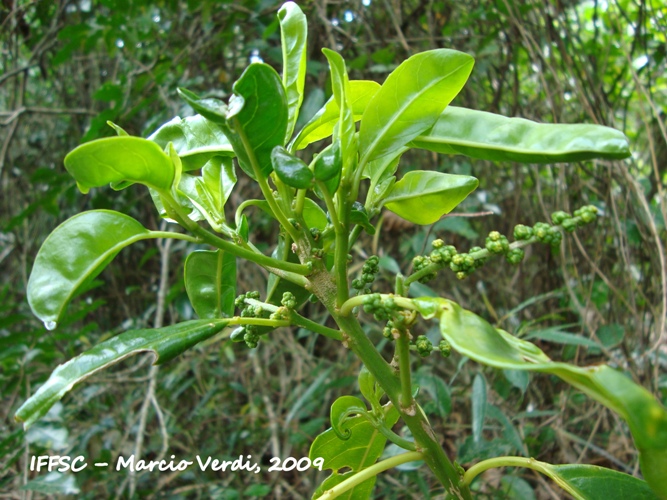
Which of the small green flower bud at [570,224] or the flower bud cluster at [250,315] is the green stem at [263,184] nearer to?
the flower bud cluster at [250,315]

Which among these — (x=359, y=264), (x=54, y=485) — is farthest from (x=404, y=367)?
(x=359, y=264)

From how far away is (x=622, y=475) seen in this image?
0.61 m

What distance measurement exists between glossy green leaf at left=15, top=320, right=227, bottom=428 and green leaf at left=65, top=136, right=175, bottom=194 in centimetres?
15

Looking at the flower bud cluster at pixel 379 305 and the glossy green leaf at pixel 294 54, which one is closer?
the flower bud cluster at pixel 379 305

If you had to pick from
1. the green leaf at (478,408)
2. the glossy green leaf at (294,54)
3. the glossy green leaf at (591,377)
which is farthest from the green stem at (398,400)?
the green leaf at (478,408)

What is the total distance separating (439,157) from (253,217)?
63cm

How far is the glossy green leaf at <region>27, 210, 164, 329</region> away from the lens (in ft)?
1.77

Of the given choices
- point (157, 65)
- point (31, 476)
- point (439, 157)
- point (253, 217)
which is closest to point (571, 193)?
point (439, 157)

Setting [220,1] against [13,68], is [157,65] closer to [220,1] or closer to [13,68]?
[220,1]

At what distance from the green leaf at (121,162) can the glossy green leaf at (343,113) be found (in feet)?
0.52

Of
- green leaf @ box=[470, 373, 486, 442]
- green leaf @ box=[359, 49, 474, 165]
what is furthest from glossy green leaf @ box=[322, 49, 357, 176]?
green leaf @ box=[470, 373, 486, 442]

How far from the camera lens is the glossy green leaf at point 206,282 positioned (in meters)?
0.68

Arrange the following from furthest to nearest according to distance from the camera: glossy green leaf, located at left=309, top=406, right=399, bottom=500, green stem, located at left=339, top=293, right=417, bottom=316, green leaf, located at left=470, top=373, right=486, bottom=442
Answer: green leaf, located at left=470, top=373, right=486, bottom=442, glossy green leaf, located at left=309, top=406, right=399, bottom=500, green stem, located at left=339, top=293, right=417, bottom=316

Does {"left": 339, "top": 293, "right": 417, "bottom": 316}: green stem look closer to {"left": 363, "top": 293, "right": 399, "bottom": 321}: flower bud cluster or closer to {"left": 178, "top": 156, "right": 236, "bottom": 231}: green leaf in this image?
{"left": 363, "top": 293, "right": 399, "bottom": 321}: flower bud cluster
